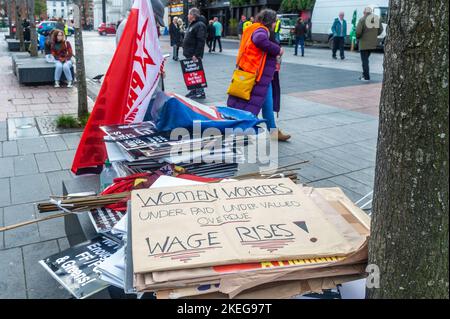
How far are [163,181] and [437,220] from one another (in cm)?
138

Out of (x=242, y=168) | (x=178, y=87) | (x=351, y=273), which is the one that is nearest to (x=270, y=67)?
(x=242, y=168)

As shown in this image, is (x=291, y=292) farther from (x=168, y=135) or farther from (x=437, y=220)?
(x=168, y=135)

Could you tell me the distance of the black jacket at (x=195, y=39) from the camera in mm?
10055

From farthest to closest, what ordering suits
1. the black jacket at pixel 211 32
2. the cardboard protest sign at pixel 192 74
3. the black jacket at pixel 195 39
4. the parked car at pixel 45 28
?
the parked car at pixel 45 28, the black jacket at pixel 211 32, the black jacket at pixel 195 39, the cardboard protest sign at pixel 192 74

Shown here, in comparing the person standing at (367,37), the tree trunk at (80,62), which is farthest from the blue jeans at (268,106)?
the person standing at (367,37)

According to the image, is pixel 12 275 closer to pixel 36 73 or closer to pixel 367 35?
pixel 36 73

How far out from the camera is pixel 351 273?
1.75m

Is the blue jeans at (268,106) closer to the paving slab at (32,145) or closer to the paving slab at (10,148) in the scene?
the paving slab at (32,145)

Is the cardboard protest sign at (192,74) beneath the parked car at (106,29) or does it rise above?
beneath

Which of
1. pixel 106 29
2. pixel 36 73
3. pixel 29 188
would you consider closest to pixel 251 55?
pixel 29 188

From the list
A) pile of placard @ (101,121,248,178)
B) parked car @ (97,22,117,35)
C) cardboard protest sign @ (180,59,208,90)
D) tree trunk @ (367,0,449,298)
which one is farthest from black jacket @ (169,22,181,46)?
parked car @ (97,22,117,35)

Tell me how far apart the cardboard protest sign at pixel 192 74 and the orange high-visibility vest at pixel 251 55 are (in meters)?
4.36

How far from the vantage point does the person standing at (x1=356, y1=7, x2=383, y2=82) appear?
39.0 feet

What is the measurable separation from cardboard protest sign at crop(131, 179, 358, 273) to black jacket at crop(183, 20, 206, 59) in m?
8.42
